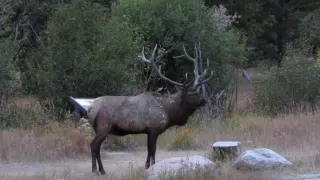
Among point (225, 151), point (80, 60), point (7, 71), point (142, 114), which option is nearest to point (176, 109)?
point (142, 114)

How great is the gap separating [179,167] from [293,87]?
13097mm

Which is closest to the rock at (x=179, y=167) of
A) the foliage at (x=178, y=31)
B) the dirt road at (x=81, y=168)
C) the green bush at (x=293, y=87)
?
the dirt road at (x=81, y=168)

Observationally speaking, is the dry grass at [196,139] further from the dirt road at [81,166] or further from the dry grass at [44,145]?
the dirt road at [81,166]

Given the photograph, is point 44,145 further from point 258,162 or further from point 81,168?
point 258,162

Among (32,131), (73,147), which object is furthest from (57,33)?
(73,147)

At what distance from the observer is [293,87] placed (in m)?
24.6

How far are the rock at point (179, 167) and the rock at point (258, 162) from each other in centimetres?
103

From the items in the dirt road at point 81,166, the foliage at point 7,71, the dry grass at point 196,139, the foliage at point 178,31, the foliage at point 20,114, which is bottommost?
the dirt road at point 81,166

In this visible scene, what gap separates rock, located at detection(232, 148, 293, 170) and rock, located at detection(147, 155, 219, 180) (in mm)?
1035

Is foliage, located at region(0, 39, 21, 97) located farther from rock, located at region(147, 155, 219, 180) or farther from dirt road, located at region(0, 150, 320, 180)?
rock, located at region(147, 155, 219, 180)

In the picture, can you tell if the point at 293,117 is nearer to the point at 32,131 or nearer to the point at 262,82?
the point at 262,82

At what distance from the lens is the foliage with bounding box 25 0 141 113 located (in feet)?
67.4

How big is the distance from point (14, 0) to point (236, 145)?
18074mm

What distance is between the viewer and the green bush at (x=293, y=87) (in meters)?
24.5
